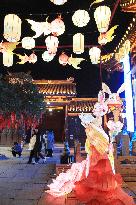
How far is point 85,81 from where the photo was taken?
39969 mm

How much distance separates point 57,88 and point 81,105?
9.48 feet

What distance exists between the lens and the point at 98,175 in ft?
21.0

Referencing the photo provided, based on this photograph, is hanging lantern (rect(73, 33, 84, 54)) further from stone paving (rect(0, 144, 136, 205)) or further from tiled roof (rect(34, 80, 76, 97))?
tiled roof (rect(34, 80, 76, 97))

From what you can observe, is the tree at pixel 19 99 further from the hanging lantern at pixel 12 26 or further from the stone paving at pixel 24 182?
the hanging lantern at pixel 12 26

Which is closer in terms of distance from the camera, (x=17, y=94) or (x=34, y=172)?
(x=34, y=172)

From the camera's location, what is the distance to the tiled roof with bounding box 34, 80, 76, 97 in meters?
26.8

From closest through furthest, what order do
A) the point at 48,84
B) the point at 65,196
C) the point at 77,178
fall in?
the point at 77,178, the point at 65,196, the point at 48,84

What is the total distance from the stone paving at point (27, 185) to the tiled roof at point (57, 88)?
13.6m

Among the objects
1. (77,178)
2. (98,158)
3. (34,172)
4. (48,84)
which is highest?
(48,84)

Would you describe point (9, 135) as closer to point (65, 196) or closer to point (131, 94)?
point (131, 94)

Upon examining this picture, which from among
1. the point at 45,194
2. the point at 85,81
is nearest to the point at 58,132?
the point at 85,81

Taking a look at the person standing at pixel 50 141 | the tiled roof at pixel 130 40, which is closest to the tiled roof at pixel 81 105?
the tiled roof at pixel 130 40

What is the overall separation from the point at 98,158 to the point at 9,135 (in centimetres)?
1994

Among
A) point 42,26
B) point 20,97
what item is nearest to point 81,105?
point 20,97
